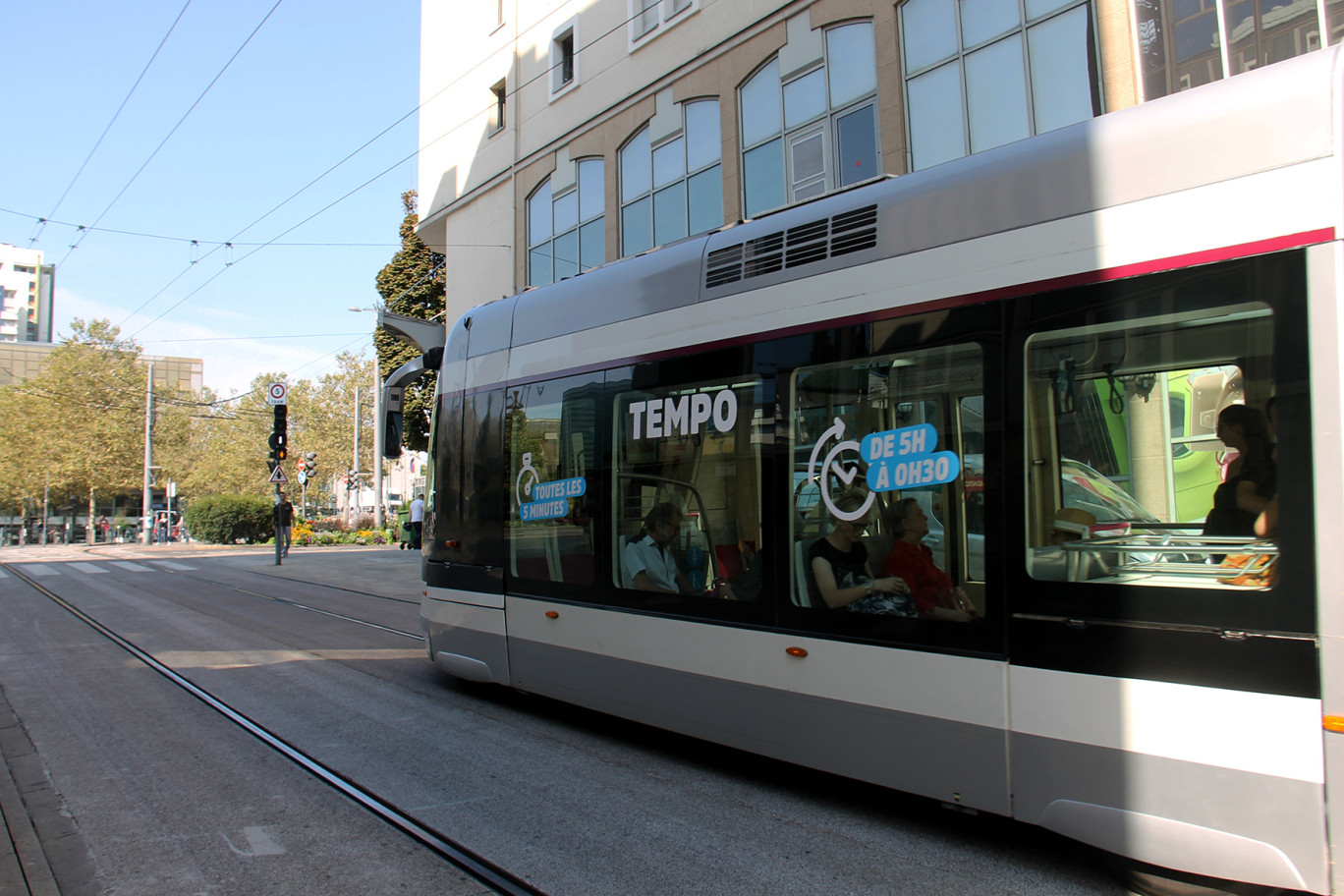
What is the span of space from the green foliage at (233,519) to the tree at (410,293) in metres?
6.23

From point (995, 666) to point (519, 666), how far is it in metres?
3.43

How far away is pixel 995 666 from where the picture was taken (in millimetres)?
3463

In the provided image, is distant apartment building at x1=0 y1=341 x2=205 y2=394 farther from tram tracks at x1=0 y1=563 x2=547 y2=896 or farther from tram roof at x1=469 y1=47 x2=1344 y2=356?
tram roof at x1=469 y1=47 x2=1344 y2=356

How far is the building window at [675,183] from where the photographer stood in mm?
15906

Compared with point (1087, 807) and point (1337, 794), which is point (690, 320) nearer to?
point (1087, 807)

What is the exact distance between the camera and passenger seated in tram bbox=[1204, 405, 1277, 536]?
2904mm

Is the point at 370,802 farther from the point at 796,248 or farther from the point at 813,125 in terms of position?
the point at 813,125

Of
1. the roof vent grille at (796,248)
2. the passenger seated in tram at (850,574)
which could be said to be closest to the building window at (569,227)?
the roof vent grille at (796,248)

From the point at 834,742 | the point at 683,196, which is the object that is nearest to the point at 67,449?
the point at 683,196

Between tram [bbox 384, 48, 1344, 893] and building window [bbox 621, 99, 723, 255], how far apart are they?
11278 millimetres

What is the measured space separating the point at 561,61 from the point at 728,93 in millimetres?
6030

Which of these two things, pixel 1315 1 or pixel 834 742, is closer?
pixel 834 742

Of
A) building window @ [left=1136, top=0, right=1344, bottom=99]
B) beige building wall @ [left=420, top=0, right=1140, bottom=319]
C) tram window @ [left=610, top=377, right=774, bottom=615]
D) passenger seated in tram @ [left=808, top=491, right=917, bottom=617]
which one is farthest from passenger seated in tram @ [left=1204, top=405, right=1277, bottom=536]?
beige building wall @ [left=420, top=0, right=1140, bottom=319]

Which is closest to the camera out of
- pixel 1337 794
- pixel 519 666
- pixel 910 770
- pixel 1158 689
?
pixel 1337 794
